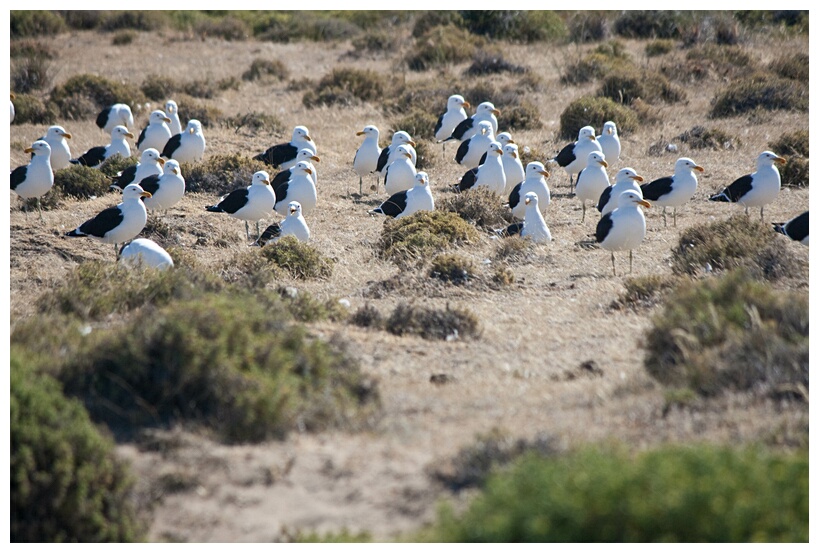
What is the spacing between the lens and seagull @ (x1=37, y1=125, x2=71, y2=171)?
599 inches

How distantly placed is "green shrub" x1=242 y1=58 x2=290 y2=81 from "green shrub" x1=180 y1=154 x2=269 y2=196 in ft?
29.8

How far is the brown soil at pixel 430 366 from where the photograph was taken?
4.94 m

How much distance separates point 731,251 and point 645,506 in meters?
6.99

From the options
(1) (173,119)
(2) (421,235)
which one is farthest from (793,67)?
(2) (421,235)

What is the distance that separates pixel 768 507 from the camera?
3693 mm

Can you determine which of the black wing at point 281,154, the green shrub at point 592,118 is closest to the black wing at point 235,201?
the black wing at point 281,154

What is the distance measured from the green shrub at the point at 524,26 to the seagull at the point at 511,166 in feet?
46.0

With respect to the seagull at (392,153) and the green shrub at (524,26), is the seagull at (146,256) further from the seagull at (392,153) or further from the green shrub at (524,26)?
the green shrub at (524,26)

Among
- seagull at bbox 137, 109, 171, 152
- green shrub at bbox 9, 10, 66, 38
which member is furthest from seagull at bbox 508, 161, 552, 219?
green shrub at bbox 9, 10, 66, 38

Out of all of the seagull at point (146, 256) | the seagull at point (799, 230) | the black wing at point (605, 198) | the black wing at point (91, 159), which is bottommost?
the black wing at point (91, 159)

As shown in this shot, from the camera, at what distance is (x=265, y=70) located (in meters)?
24.1

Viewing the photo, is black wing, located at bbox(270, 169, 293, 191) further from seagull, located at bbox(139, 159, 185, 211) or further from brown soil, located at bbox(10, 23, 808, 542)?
seagull, located at bbox(139, 159, 185, 211)

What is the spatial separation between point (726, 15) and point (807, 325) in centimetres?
2256

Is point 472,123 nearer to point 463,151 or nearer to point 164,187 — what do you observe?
point 463,151
